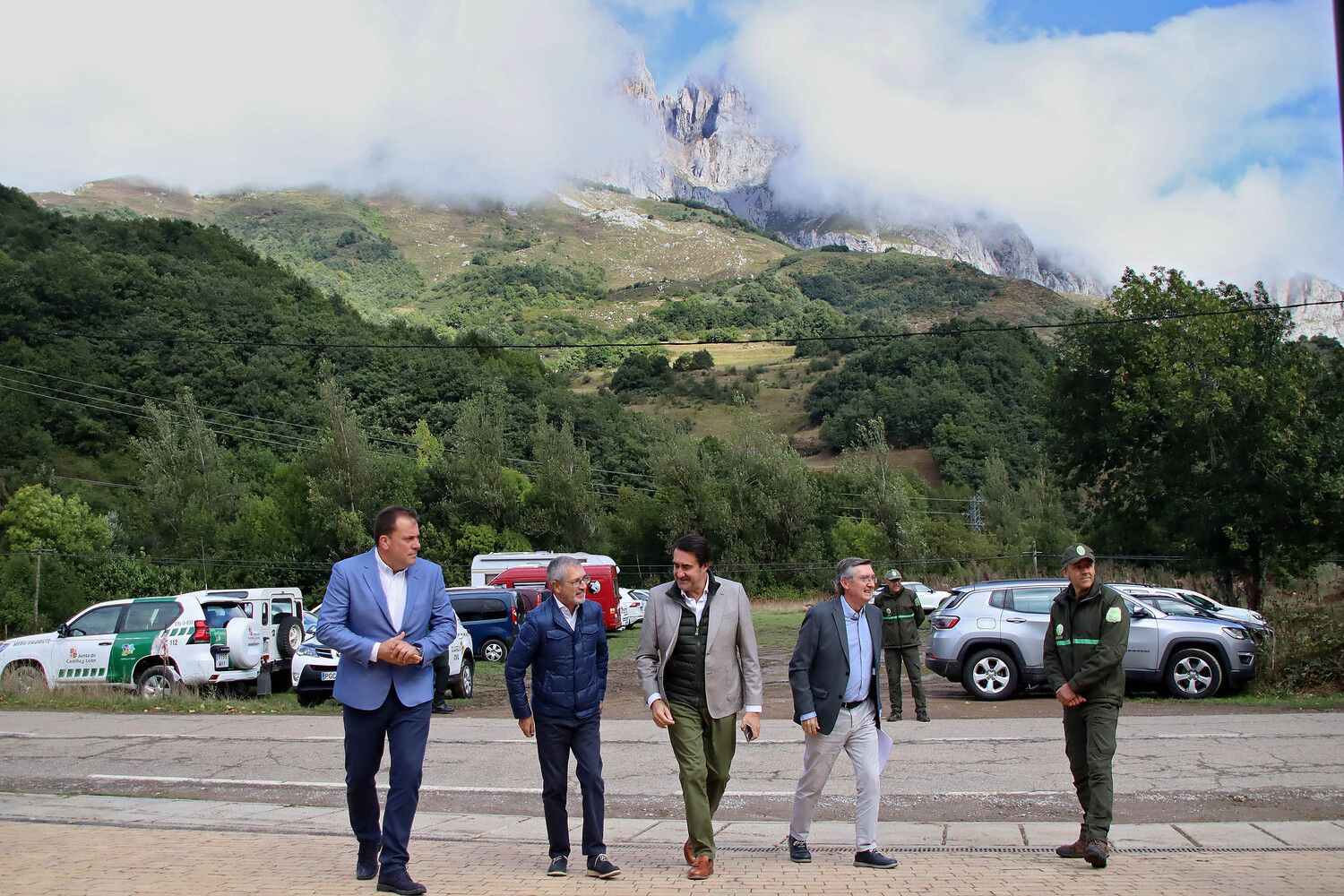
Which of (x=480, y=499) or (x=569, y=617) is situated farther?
(x=480, y=499)

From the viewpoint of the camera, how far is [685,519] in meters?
60.6

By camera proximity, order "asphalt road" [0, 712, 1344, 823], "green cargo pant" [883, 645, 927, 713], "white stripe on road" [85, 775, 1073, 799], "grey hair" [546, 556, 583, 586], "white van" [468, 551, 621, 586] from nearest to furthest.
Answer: "grey hair" [546, 556, 583, 586], "asphalt road" [0, 712, 1344, 823], "white stripe on road" [85, 775, 1073, 799], "green cargo pant" [883, 645, 927, 713], "white van" [468, 551, 621, 586]

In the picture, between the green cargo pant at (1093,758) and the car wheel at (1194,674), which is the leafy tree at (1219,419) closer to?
the car wheel at (1194,674)

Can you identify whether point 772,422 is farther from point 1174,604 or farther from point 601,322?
point 1174,604

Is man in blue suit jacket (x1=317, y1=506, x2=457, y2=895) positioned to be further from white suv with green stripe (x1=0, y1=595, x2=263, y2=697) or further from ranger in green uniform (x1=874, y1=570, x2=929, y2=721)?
white suv with green stripe (x1=0, y1=595, x2=263, y2=697)

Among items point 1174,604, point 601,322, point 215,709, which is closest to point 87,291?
point 215,709

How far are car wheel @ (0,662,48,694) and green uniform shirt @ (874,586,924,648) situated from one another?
12.8m

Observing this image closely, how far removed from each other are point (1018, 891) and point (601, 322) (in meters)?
172

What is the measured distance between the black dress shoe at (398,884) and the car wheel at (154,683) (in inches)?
497

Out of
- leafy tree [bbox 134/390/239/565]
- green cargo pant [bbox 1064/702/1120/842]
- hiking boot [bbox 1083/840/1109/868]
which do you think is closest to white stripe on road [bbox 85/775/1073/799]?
green cargo pant [bbox 1064/702/1120/842]

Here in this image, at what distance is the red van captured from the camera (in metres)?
36.2

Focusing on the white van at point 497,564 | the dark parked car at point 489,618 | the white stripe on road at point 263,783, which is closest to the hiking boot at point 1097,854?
the white stripe on road at point 263,783

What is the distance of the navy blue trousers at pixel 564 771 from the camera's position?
6598 millimetres

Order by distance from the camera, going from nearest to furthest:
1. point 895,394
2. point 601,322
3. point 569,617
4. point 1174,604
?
point 569,617 → point 1174,604 → point 895,394 → point 601,322
